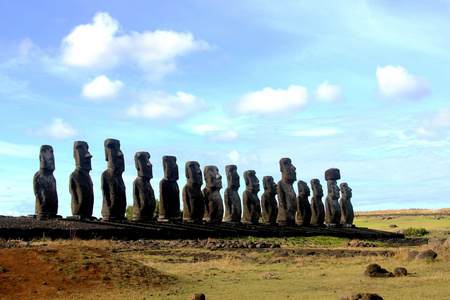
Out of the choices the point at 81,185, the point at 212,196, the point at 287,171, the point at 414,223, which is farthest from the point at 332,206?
the point at 81,185

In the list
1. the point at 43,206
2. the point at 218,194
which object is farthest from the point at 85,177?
the point at 218,194

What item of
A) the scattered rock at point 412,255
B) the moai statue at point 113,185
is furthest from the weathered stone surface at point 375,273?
the moai statue at point 113,185

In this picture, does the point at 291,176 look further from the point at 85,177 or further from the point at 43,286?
the point at 43,286

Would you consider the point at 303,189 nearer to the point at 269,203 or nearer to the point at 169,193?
the point at 269,203

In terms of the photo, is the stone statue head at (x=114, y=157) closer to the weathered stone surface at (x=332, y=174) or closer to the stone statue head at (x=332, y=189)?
the stone statue head at (x=332, y=189)

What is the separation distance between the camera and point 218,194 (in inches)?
1024

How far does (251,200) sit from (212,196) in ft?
9.48

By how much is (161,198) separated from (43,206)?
17.5 ft

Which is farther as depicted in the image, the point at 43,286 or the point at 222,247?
the point at 222,247

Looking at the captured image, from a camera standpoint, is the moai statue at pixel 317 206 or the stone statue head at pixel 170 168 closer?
the stone statue head at pixel 170 168

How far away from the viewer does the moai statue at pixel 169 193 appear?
2345 cm

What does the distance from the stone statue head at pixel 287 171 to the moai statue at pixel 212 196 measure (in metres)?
4.29

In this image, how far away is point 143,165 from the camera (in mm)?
22781

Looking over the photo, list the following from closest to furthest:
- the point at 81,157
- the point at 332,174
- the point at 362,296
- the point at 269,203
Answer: the point at 362,296 → the point at 81,157 → the point at 269,203 → the point at 332,174
